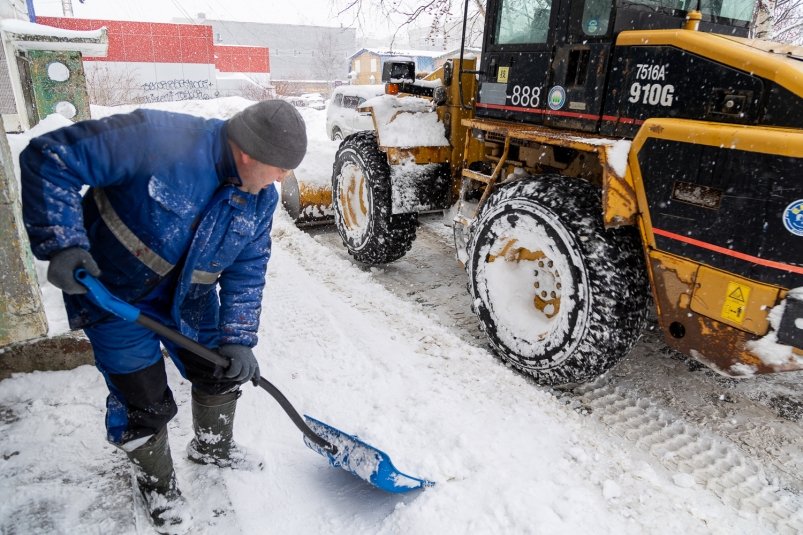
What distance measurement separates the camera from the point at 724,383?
10.9ft

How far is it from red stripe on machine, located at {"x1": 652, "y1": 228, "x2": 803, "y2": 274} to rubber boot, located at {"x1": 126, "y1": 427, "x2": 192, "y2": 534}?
2.48m

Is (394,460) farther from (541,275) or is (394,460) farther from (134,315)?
(541,275)

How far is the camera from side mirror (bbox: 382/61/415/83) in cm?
461

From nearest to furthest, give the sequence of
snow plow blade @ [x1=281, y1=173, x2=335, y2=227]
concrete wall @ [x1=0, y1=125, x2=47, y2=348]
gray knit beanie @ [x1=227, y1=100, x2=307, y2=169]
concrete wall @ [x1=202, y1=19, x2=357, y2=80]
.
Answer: gray knit beanie @ [x1=227, y1=100, x2=307, y2=169]
concrete wall @ [x1=0, y1=125, x2=47, y2=348]
snow plow blade @ [x1=281, y1=173, x2=335, y2=227]
concrete wall @ [x1=202, y1=19, x2=357, y2=80]

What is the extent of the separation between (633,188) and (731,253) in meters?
0.57

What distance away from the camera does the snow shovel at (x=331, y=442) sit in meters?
1.83

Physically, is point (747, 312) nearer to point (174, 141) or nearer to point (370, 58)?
point (174, 141)

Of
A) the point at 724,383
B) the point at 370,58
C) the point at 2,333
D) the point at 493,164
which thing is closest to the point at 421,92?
the point at 493,164

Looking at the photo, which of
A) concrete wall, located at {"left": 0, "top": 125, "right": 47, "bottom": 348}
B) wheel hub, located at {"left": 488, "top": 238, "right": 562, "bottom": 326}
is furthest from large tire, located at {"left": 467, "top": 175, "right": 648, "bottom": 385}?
concrete wall, located at {"left": 0, "top": 125, "right": 47, "bottom": 348}

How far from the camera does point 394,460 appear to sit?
2465 mm

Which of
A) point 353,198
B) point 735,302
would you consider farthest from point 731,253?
point 353,198

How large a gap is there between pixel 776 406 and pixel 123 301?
3546mm

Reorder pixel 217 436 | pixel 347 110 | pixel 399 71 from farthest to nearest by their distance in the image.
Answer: pixel 347 110
pixel 399 71
pixel 217 436

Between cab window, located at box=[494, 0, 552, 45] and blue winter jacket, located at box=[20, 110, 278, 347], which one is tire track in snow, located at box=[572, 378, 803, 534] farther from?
cab window, located at box=[494, 0, 552, 45]
